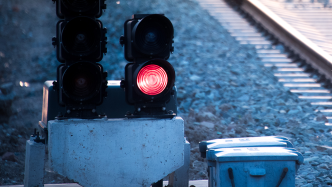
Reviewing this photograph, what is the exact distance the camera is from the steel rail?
10188 mm

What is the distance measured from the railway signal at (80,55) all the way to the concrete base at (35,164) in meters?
0.57

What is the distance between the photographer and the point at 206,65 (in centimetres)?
1102

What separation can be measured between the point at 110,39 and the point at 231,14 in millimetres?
5702

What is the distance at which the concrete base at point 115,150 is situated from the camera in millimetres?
3014

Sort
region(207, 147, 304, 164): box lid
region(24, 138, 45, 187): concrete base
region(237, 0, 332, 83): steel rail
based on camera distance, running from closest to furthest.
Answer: region(207, 147, 304, 164): box lid
region(24, 138, 45, 187): concrete base
region(237, 0, 332, 83): steel rail

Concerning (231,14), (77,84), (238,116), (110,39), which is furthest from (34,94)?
(231,14)

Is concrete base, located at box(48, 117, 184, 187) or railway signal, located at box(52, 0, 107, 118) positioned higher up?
railway signal, located at box(52, 0, 107, 118)

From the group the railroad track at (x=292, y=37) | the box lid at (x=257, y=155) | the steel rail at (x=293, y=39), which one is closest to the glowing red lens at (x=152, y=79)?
the box lid at (x=257, y=155)

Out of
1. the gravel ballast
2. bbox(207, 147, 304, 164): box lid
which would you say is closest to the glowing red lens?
bbox(207, 147, 304, 164): box lid

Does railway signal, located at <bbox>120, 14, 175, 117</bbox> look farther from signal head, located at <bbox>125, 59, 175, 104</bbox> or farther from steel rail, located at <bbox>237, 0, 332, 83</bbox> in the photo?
steel rail, located at <bbox>237, 0, 332, 83</bbox>

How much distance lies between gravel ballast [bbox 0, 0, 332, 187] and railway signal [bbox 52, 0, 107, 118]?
10.1 ft

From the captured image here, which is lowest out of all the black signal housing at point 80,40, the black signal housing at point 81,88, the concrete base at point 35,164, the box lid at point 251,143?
the concrete base at point 35,164

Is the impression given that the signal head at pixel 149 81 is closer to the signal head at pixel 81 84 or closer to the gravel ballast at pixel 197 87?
the signal head at pixel 81 84

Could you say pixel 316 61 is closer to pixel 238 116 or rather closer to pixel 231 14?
pixel 238 116
